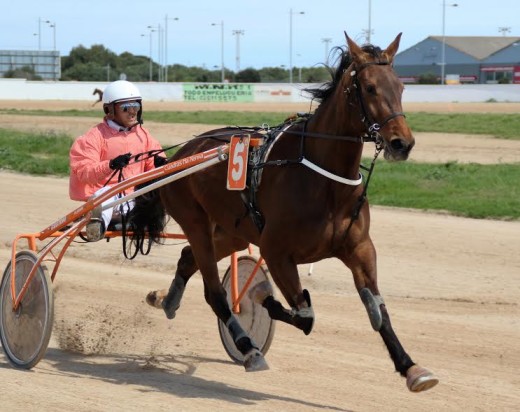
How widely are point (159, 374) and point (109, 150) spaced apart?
1.52 m

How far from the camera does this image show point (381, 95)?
16.0ft

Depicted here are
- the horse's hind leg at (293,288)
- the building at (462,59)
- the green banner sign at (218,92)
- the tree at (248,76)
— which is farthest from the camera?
the tree at (248,76)

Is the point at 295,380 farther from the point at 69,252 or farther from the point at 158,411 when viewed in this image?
the point at 69,252

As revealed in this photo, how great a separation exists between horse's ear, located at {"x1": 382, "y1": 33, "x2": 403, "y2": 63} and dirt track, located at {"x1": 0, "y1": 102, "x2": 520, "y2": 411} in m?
1.71

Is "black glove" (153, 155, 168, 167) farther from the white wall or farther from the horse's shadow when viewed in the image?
the white wall

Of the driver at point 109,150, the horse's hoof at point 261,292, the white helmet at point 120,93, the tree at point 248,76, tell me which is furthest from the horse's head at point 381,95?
the tree at point 248,76

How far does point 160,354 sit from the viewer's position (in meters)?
6.66

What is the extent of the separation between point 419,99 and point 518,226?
4093cm

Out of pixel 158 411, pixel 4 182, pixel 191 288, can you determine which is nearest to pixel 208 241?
pixel 158 411

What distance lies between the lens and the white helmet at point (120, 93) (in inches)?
262

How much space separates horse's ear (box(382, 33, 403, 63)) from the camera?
506 cm

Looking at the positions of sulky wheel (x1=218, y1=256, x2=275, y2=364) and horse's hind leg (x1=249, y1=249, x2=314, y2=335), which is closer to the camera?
horse's hind leg (x1=249, y1=249, x2=314, y2=335)

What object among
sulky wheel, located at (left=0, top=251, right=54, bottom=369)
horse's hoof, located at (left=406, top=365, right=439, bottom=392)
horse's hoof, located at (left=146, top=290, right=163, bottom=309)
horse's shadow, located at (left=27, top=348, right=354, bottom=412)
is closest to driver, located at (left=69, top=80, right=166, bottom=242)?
sulky wheel, located at (left=0, top=251, right=54, bottom=369)

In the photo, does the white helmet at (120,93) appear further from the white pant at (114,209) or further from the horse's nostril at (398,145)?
the horse's nostril at (398,145)
